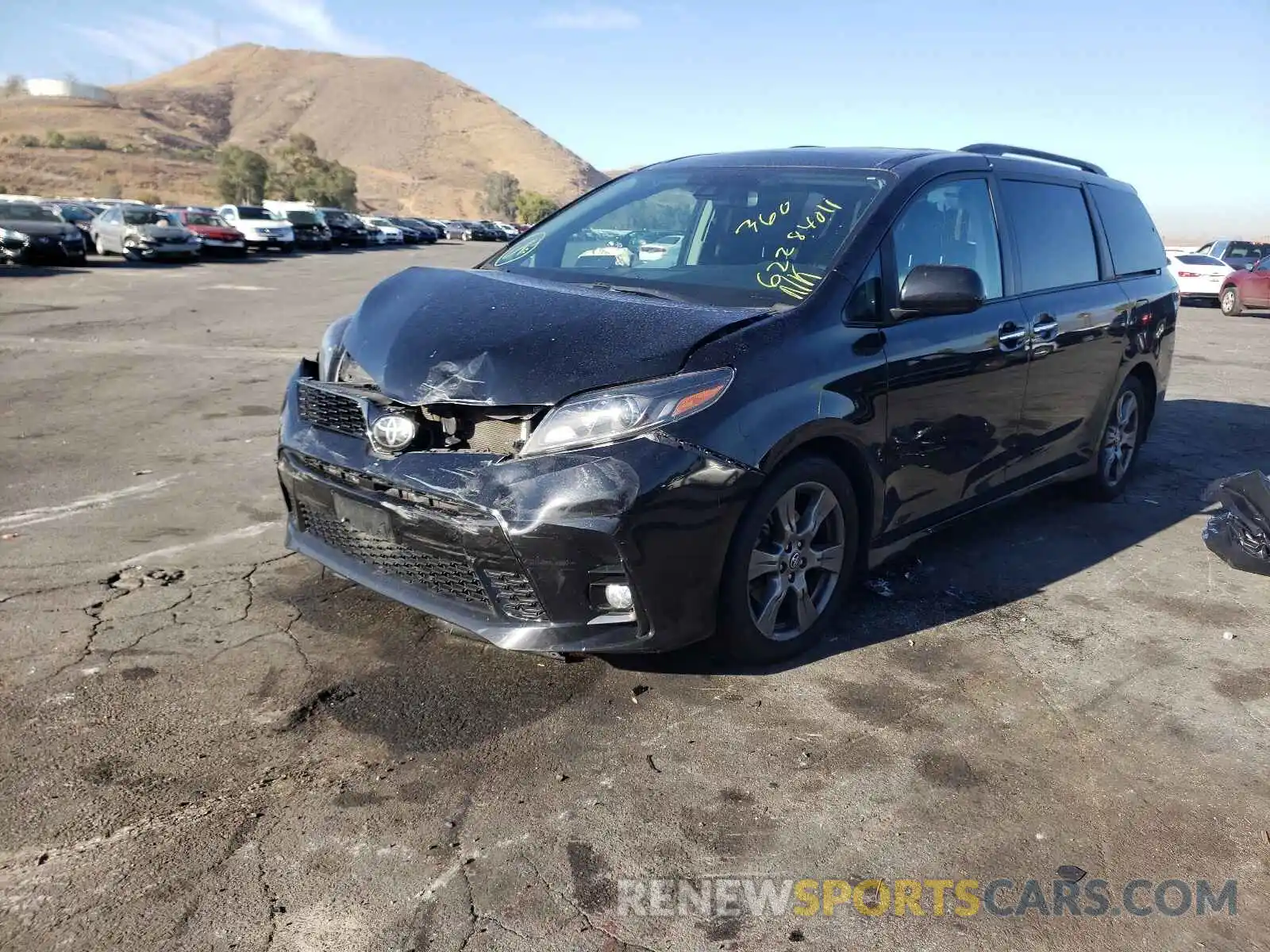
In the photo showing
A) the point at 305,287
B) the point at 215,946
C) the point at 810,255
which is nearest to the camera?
the point at 215,946

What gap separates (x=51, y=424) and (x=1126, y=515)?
699 cm

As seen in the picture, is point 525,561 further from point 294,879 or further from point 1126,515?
point 1126,515

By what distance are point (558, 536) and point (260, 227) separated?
3524cm

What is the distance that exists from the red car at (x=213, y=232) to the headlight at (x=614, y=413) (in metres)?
30.1

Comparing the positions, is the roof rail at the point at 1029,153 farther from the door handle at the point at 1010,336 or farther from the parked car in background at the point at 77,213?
the parked car in background at the point at 77,213

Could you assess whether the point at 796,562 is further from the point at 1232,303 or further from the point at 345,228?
the point at 345,228

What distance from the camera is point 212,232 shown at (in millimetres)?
31047

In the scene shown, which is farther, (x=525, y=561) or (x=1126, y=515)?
(x=1126, y=515)

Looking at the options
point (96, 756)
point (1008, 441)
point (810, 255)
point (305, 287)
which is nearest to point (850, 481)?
point (810, 255)

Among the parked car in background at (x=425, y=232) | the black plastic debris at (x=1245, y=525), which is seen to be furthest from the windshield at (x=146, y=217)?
the black plastic debris at (x=1245, y=525)

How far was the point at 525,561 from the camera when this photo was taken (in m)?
3.30

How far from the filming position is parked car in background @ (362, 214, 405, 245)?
157 ft

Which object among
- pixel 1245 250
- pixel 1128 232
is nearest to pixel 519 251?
pixel 1128 232

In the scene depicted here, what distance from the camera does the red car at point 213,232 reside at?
101 feet
